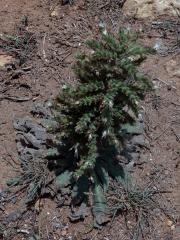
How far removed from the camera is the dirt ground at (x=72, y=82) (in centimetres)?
428

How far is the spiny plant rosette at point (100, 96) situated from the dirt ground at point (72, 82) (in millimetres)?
502

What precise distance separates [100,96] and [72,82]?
1.18 m

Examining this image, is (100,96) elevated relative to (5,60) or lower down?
elevated

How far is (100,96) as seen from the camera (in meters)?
3.84

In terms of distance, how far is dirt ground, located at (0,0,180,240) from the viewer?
4.28 meters

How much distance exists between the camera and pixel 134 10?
18.0 ft

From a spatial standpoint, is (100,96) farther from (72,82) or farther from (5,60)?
(5,60)

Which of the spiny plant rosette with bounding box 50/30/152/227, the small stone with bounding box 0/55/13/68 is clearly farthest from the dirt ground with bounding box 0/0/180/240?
the spiny plant rosette with bounding box 50/30/152/227

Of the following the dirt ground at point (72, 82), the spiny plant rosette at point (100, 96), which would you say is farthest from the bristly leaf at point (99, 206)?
the spiny plant rosette at point (100, 96)

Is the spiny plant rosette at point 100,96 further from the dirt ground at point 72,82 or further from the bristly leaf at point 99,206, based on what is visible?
the dirt ground at point 72,82

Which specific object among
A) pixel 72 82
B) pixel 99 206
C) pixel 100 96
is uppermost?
pixel 100 96

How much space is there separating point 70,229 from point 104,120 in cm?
106

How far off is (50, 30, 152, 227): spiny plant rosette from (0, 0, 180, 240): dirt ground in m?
0.50

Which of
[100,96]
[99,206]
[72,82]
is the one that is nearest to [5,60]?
[72,82]
